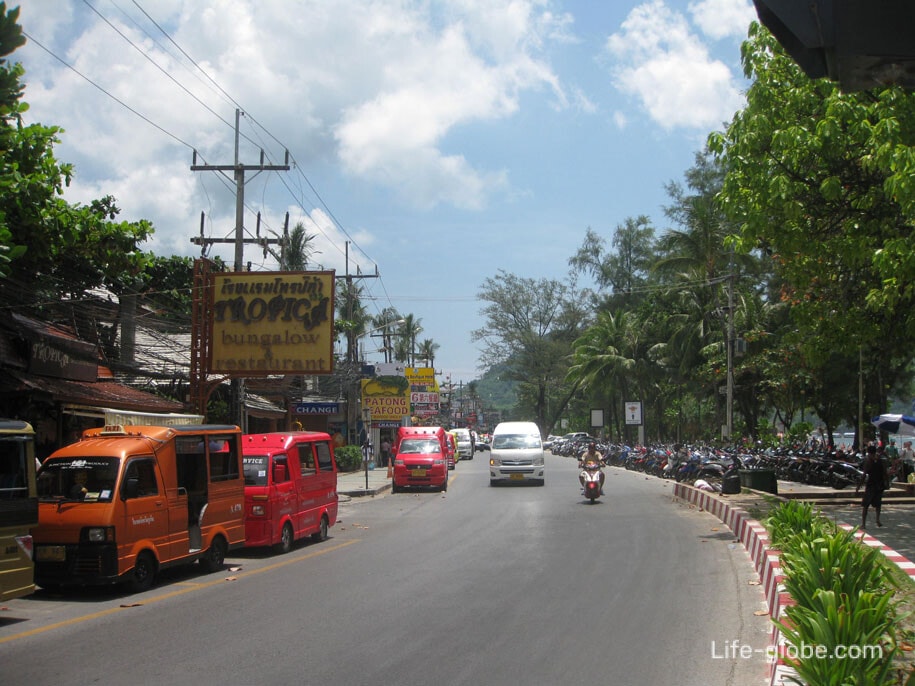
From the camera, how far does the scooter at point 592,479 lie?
23156mm

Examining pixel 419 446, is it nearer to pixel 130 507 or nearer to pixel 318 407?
pixel 318 407

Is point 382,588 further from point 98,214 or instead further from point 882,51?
point 882,51

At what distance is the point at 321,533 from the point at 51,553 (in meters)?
6.91

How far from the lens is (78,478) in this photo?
1098 cm

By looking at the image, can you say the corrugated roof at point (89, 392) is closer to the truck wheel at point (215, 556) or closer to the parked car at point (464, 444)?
the truck wheel at point (215, 556)

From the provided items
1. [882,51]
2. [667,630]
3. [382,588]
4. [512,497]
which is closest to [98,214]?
[382,588]

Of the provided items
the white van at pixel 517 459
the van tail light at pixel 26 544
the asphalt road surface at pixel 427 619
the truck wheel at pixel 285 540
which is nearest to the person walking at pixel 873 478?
the asphalt road surface at pixel 427 619

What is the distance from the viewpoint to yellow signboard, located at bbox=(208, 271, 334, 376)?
22.9 meters

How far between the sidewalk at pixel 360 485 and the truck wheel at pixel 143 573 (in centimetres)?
1629

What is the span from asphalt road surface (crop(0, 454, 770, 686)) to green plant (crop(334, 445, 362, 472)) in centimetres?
2391

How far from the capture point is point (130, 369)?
20.0m

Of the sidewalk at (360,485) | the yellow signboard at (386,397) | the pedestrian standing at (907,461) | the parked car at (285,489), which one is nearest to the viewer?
the parked car at (285,489)

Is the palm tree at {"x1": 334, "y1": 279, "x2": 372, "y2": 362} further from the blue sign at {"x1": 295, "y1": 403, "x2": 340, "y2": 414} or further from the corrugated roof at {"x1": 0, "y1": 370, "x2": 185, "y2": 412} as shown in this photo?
the corrugated roof at {"x1": 0, "y1": 370, "x2": 185, "y2": 412}

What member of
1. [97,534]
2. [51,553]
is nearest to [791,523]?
[97,534]
